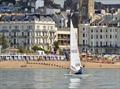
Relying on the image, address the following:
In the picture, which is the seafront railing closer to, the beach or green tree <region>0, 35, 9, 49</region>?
the beach

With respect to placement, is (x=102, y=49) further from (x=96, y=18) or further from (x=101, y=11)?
(x=101, y=11)

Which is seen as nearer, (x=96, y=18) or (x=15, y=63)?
(x=15, y=63)

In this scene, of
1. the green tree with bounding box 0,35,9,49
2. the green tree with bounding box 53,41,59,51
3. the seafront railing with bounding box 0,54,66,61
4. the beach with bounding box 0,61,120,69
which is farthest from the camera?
the green tree with bounding box 53,41,59,51

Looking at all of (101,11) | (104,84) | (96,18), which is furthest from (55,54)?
(104,84)

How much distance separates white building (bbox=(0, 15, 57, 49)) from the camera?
154250mm

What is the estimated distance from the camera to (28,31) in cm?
15475

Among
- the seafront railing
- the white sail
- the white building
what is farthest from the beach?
the white sail

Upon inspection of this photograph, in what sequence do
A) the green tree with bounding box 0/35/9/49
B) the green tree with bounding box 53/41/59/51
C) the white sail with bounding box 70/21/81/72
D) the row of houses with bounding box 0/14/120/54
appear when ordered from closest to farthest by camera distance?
the white sail with bounding box 70/21/81/72, the green tree with bounding box 0/35/9/49, the green tree with bounding box 53/41/59/51, the row of houses with bounding box 0/14/120/54

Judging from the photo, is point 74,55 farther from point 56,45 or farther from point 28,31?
point 28,31

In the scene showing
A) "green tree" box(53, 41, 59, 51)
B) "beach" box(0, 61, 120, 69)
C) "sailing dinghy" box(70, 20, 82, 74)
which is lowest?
"beach" box(0, 61, 120, 69)

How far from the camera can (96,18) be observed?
163250 millimetres

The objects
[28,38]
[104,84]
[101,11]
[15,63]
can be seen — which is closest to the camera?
[104,84]

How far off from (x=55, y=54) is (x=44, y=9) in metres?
37.4

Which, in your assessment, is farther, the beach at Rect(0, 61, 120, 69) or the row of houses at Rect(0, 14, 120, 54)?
the row of houses at Rect(0, 14, 120, 54)
